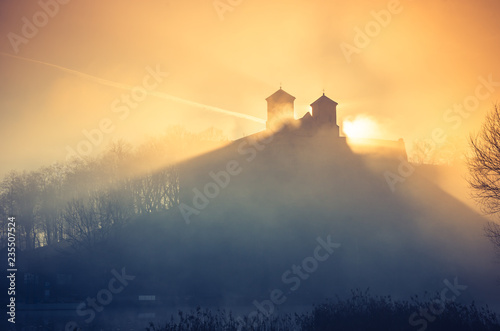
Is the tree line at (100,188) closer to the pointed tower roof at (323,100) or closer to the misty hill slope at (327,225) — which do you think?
the misty hill slope at (327,225)

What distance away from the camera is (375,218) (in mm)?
45562

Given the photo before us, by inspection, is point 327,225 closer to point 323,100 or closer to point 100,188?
point 323,100

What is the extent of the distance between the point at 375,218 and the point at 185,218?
73.3 feet

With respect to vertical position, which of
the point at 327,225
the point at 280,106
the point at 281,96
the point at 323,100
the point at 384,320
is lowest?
the point at 384,320

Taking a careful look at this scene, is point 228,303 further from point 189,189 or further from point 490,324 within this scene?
point 189,189

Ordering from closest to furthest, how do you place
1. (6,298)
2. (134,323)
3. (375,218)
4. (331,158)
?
1. (134,323)
2. (6,298)
3. (375,218)
4. (331,158)

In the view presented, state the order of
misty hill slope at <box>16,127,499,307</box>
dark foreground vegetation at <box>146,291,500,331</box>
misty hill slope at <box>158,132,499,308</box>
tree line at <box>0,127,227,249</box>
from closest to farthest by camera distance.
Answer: dark foreground vegetation at <box>146,291,500,331</box>
misty hill slope at <box>16,127,499,307</box>
misty hill slope at <box>158,132,499,308</box>
tree line at <box>0,127,227,249</box>

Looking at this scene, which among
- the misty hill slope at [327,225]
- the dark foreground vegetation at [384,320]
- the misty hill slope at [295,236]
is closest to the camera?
the dark foreground vegetation at [384,320]

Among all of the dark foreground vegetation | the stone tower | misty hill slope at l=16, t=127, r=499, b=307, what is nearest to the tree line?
misty hill slope at l=16, t=127, r=499, b=307

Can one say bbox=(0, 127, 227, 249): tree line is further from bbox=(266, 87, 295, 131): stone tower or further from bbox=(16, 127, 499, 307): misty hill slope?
bbox=(266, 87, 295, 131): stone tower

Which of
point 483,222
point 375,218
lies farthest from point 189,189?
point 483,222

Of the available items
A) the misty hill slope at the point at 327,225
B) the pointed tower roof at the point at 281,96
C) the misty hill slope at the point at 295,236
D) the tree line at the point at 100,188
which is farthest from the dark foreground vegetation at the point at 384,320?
the pointed tower roof at the point at 281,96

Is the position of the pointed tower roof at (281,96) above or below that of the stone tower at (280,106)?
above

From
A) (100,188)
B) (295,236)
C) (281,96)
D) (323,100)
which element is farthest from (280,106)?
(100,188)
